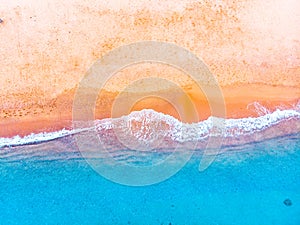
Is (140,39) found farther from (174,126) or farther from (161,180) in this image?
(161,180)

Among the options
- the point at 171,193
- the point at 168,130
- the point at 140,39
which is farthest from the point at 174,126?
the point at 140,39

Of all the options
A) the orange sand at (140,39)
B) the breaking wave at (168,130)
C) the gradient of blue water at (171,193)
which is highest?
the orange sand at (140,39)

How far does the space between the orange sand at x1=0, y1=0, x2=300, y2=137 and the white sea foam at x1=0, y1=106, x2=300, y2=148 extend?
0.19m

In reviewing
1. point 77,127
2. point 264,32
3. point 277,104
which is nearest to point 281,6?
point 264,32

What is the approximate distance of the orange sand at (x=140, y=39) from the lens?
36.7 feet

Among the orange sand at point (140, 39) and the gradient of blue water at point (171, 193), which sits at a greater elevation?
the orange sand at point (140, 39)

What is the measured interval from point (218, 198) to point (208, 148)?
128 cm

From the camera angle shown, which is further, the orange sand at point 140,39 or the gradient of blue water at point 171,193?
the gradient of blue water at point 171,193

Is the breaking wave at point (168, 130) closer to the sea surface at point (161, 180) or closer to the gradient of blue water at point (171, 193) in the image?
the sea surface at point (161, 180)

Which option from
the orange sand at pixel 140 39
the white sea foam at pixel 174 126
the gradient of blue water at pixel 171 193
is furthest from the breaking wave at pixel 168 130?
the gradient of blue water at pixel 171 193

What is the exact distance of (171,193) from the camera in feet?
37.7

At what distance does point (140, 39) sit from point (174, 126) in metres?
2.32

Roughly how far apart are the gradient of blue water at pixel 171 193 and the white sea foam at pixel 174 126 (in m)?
0.48

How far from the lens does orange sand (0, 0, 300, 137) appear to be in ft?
36.7
